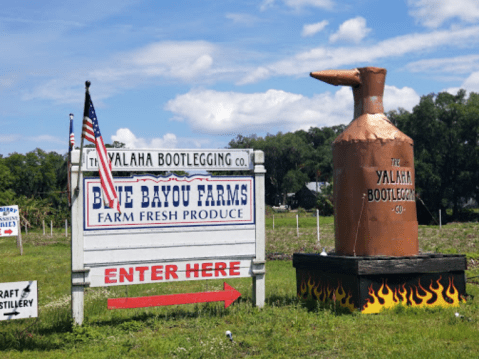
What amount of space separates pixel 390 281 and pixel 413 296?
22.8 inches

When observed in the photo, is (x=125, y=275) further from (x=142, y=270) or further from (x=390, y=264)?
(x=390, y=264)

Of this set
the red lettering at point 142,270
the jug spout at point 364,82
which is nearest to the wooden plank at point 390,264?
the jug spout at point 364,82

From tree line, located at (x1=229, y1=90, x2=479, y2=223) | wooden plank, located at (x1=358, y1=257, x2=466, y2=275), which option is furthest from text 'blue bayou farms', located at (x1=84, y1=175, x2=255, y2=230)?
tree line, located at (x1=229, y1=90, x2=479, y2=223)

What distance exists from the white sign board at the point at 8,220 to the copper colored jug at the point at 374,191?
1746cm

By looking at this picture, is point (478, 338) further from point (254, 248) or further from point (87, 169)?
point (87, 169)

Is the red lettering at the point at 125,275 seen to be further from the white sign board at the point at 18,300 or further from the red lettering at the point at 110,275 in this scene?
the white sign board at the point at 18,300

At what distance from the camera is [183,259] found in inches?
377

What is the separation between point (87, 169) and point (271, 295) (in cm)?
496

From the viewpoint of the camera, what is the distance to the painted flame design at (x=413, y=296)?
9477mm

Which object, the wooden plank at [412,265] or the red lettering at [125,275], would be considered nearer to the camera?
the red lettering at [125,275]

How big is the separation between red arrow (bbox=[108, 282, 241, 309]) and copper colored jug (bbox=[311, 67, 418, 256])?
2.59 m

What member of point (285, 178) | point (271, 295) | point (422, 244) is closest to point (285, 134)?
point (285, 178)

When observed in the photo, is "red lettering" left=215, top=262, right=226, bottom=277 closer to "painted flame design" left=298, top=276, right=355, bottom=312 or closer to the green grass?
the green grass

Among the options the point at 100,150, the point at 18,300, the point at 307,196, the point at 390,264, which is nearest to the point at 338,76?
the point at 390,264
